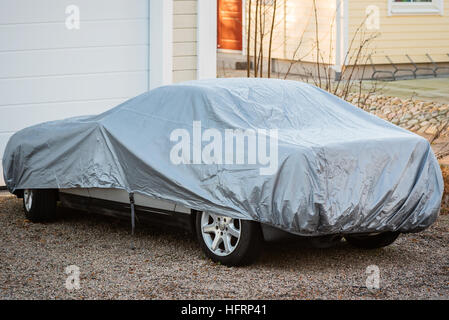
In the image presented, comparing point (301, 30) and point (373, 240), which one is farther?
point (301, 30)

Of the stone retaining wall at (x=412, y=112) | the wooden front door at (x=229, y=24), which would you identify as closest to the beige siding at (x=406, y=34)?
the stone retaining wall at (x=412, y=112)

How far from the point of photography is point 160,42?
10.1 meters

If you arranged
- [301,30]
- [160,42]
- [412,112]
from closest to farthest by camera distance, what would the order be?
[160,42] < [412,112] < [301,30]

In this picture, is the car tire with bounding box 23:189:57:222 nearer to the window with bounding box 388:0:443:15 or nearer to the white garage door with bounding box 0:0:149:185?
the white garage door with bounding box 0:0:149:185

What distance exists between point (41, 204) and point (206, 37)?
12.0 ft

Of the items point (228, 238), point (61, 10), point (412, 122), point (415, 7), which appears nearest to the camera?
point (228, 238)

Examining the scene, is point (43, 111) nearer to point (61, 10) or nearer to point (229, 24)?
point (61, 10)

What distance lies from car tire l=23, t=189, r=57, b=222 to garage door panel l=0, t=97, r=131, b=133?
69.5 inches

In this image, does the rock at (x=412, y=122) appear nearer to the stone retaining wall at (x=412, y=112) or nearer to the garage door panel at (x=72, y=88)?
the stone retaining wall at (x=412, y=112)

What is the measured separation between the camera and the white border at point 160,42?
10.1m

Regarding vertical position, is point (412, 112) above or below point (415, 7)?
below

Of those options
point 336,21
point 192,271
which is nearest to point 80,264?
point 192,271

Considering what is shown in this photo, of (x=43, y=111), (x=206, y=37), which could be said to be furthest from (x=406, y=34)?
(x=43, y=111)

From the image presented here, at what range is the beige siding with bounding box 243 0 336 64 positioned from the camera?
18281 millimetres
